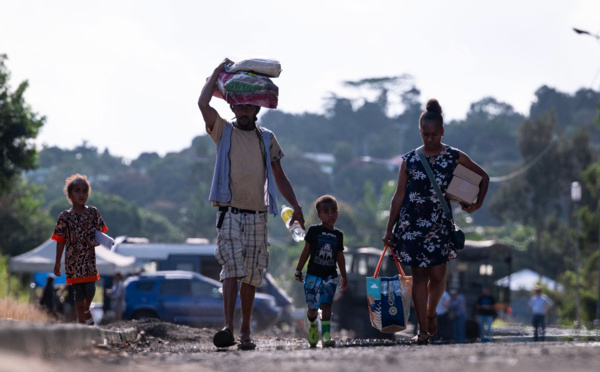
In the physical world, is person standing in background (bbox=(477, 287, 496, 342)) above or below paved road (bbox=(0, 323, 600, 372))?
above

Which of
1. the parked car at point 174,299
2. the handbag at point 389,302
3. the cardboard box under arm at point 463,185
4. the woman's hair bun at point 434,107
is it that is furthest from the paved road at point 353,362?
the parked car at point 174,299

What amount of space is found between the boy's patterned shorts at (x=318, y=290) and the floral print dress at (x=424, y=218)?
64cm

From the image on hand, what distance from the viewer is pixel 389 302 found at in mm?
9094

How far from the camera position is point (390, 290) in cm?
913

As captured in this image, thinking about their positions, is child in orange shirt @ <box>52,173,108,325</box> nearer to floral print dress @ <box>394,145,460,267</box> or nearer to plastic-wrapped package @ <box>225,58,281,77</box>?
plastic-wrapped package @ <box>225,58,281,77</box>

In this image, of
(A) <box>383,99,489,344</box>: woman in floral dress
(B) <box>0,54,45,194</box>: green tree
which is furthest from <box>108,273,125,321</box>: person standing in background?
(A) <box>383,99,489,344</box>: woman in floral dress

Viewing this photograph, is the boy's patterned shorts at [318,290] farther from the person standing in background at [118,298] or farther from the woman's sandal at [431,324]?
the person standing in background at [118,298]

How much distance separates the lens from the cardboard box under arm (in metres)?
9.10

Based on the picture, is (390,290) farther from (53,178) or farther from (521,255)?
(53,178)

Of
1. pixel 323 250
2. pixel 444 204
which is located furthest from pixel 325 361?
pixel 323 250

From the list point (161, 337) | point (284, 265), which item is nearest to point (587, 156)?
point (284, 265)

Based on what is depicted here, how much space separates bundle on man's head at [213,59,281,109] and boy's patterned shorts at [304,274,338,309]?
157 centimetres

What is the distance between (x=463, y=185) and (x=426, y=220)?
444mm

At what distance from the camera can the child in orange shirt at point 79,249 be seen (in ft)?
31.3
